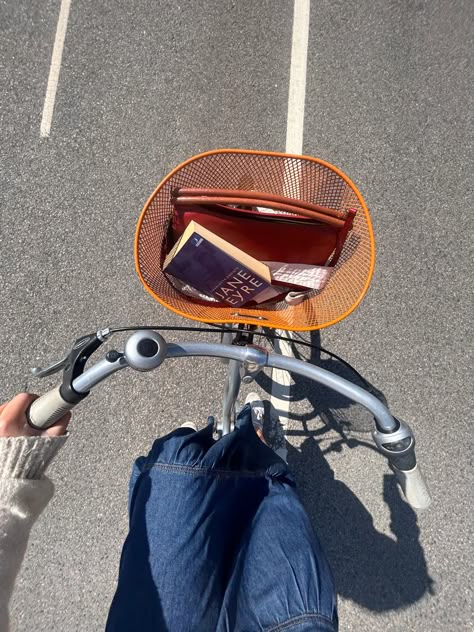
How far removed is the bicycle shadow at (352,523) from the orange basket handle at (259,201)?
4.03 feet

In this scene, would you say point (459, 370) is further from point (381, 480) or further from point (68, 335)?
point (68, 335)

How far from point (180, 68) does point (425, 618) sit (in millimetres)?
3547

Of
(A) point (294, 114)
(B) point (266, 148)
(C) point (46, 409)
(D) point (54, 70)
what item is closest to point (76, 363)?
(C) point (46, 409)

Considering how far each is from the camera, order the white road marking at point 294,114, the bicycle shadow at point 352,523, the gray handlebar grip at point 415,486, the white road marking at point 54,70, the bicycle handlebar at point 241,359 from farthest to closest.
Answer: the white road marking at point 54,70, the white road marking at point 294,114, the bicycle shadow at point 352,523, the gray handlebar grip at point 415,486, the bicycle handlebar at point 241,359

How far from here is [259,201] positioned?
1.21 m

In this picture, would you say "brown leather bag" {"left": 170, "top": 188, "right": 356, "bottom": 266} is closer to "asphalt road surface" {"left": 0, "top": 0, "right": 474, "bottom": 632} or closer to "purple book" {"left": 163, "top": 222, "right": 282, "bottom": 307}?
"purple book" {"left": 163, "top": 222, "right": 282, "bottom": 307}

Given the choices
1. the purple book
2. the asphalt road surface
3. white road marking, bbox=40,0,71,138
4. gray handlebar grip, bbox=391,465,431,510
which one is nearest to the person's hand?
the purple book

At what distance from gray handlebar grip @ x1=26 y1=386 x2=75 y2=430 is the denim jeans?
0.58m

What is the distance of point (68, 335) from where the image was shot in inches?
91.8

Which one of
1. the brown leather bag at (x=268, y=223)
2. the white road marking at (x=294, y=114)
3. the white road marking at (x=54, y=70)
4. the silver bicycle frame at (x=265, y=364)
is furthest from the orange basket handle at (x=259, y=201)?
the white road marking at (x=54, y=70)

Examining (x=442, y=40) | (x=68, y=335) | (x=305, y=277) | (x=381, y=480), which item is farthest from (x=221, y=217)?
(x=442, y=40)

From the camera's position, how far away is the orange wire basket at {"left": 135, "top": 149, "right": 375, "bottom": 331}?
125cm

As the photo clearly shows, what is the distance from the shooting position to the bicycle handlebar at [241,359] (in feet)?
3.38

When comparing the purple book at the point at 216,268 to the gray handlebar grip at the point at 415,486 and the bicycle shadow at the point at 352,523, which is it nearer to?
the gray handlebar grip at the point at 415,486
